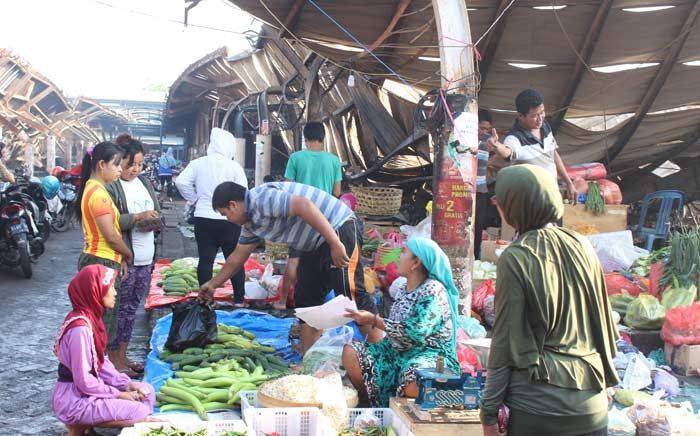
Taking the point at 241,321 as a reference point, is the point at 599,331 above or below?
above

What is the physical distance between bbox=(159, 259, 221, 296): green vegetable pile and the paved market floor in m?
0.41

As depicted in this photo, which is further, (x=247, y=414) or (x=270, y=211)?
(x=270, y=211)

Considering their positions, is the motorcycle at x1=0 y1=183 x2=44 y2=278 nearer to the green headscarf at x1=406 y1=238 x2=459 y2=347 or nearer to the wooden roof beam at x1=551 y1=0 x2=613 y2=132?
the green headscarf at x1=406 y1=238 x2=459 y2=347

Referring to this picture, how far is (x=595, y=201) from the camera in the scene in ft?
26.8

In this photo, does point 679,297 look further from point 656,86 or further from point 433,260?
point 656,86

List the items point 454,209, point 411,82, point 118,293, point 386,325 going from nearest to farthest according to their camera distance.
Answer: point 386,325 < point 118,293 < point 454,209 < point 411,82

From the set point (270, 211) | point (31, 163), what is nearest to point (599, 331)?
point (270, 211)

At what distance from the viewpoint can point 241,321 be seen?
21.9 ft

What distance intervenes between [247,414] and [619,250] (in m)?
5.34

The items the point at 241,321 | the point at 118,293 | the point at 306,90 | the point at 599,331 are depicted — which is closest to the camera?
the point at 599,331

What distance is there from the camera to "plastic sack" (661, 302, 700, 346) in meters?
5.45

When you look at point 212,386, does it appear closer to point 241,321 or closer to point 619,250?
point 241,321

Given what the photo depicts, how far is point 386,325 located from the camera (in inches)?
163

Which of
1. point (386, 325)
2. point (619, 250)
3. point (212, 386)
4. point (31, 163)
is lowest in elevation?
point (212, 386)
